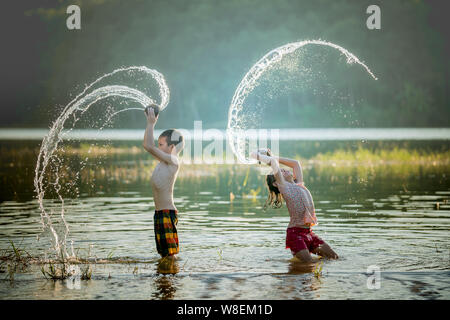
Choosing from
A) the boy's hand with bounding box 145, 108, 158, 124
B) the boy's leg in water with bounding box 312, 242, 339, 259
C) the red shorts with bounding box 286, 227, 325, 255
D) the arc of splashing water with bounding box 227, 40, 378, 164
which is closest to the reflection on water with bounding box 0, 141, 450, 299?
the boy's leg in water with bounding box 312, 242, 339, 259

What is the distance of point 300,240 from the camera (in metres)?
10.8

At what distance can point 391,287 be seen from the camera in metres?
8.94

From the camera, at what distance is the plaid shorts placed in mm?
10430

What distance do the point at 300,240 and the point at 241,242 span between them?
2.06m

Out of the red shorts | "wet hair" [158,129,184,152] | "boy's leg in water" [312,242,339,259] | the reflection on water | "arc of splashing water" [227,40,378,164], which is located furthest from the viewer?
"arc of splashing water" [227,40,378,164]

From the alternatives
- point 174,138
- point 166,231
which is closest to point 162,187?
point 166,231

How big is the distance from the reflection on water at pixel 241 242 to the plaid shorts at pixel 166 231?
197mm

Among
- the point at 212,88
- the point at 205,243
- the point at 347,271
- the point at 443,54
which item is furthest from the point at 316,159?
the point at 443,54

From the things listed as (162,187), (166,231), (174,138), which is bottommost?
(166,231)

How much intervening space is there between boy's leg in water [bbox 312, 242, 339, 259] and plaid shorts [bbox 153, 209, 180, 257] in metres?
2.22

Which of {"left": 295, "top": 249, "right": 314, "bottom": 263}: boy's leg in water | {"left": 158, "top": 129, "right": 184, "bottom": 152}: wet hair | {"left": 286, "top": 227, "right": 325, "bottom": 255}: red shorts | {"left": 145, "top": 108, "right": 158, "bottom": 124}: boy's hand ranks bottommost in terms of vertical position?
{"left": 295, "top": 249, "right": 314, "bottom": 263}: boy's leg in water

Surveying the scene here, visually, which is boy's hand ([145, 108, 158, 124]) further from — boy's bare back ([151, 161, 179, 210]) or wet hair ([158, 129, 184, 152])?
boy's bare back ([151, 161, 179, 210])

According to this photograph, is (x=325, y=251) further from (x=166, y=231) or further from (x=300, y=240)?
(x=166, y=231)

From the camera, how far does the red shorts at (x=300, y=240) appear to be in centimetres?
1075
